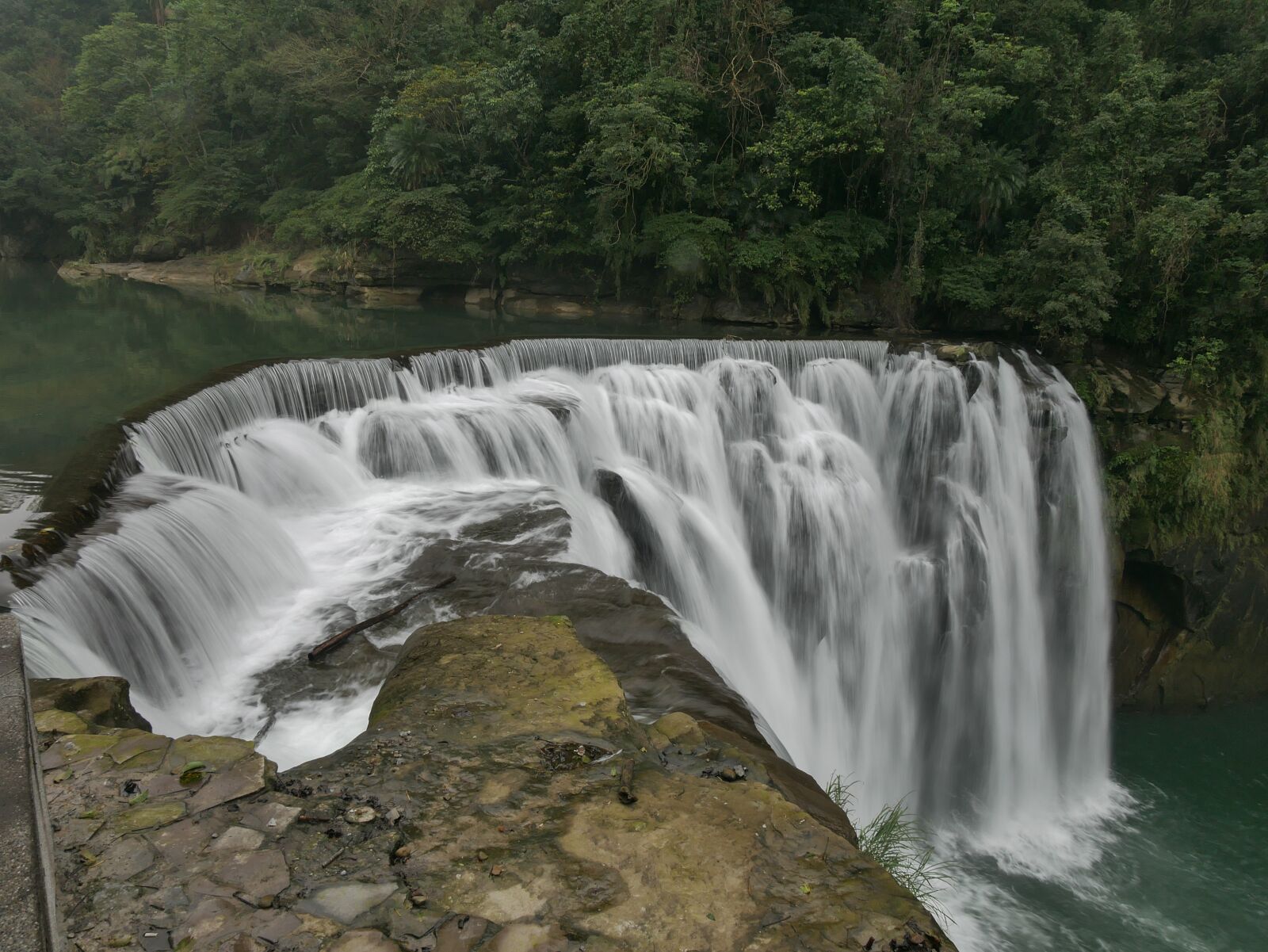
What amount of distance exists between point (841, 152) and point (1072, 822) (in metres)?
12.7

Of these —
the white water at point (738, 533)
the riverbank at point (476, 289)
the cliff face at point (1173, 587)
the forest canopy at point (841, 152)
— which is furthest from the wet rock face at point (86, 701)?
the riverbank at point (476, 289)

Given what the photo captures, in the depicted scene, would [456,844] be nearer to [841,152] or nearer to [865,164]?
[841,152]

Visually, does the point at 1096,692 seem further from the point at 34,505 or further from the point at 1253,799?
the point at 34,505

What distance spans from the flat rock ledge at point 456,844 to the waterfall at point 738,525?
225cm

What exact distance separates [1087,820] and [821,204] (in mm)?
13260

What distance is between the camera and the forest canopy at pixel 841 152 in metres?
13.6

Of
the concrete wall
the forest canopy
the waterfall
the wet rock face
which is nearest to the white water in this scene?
the waterfall

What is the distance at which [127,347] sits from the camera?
606 inches

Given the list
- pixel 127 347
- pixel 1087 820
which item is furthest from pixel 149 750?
pixel 127 347

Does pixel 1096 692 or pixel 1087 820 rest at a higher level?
pixel 1096 692

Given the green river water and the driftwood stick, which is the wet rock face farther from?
the green river water

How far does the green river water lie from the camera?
26.8 feet

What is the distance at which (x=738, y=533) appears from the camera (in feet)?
33.0

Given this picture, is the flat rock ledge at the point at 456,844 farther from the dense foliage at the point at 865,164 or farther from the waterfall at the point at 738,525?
the dense foliage at the point at 865,164
